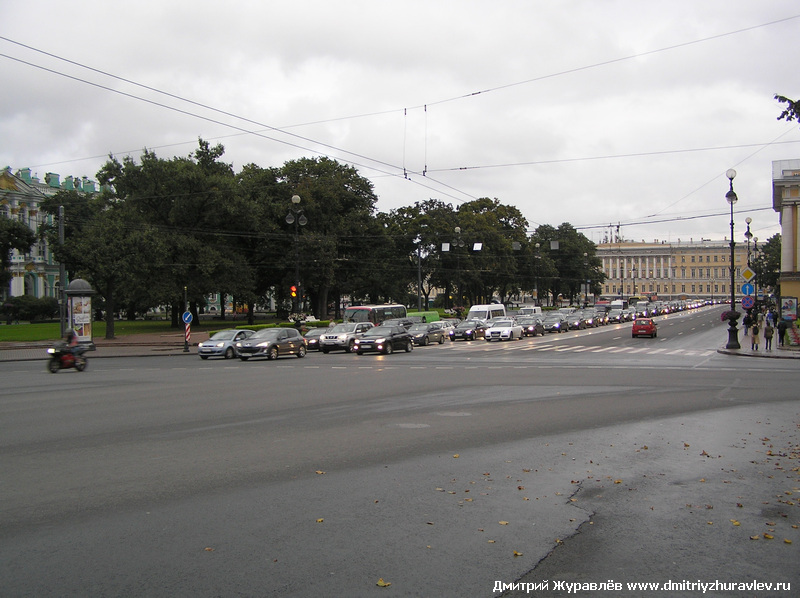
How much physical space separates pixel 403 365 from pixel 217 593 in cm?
2201

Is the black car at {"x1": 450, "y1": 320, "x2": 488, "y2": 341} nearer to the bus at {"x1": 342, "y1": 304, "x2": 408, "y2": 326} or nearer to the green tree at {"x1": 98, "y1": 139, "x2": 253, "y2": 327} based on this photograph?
the bus at {"x1": 342, "y1": 304, "x2": 408, "y2": 326}

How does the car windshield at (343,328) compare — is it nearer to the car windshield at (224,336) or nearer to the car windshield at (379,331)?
the car windshield at (379,331)

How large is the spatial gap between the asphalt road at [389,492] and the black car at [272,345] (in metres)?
16.4

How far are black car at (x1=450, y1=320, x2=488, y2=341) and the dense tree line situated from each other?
992cm

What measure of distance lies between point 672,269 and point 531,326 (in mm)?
128120

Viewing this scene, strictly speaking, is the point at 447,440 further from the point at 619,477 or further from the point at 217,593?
the point at 217,593

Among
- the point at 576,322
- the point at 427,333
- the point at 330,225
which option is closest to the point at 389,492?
the point at 427,333

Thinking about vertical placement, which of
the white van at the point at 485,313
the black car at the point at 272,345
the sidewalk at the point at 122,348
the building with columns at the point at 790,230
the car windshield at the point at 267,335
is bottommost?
the sidewalk at the point at 122,348

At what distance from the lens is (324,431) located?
10992 mm

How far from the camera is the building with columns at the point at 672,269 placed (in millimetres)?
164000

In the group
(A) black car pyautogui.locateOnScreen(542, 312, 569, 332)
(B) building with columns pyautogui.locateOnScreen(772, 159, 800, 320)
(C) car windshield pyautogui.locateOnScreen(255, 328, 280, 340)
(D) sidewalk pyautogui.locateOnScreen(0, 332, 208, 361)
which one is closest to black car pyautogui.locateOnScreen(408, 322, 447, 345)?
(C) car windshield pyautogui.locateOnScreen(255, 328, 280, 340)

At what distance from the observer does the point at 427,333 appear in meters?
44.2

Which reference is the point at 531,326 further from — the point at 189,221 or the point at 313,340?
the point at 189,221

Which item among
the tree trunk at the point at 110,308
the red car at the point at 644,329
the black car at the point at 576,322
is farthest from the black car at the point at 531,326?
the tree trunk at the point at 110,308
